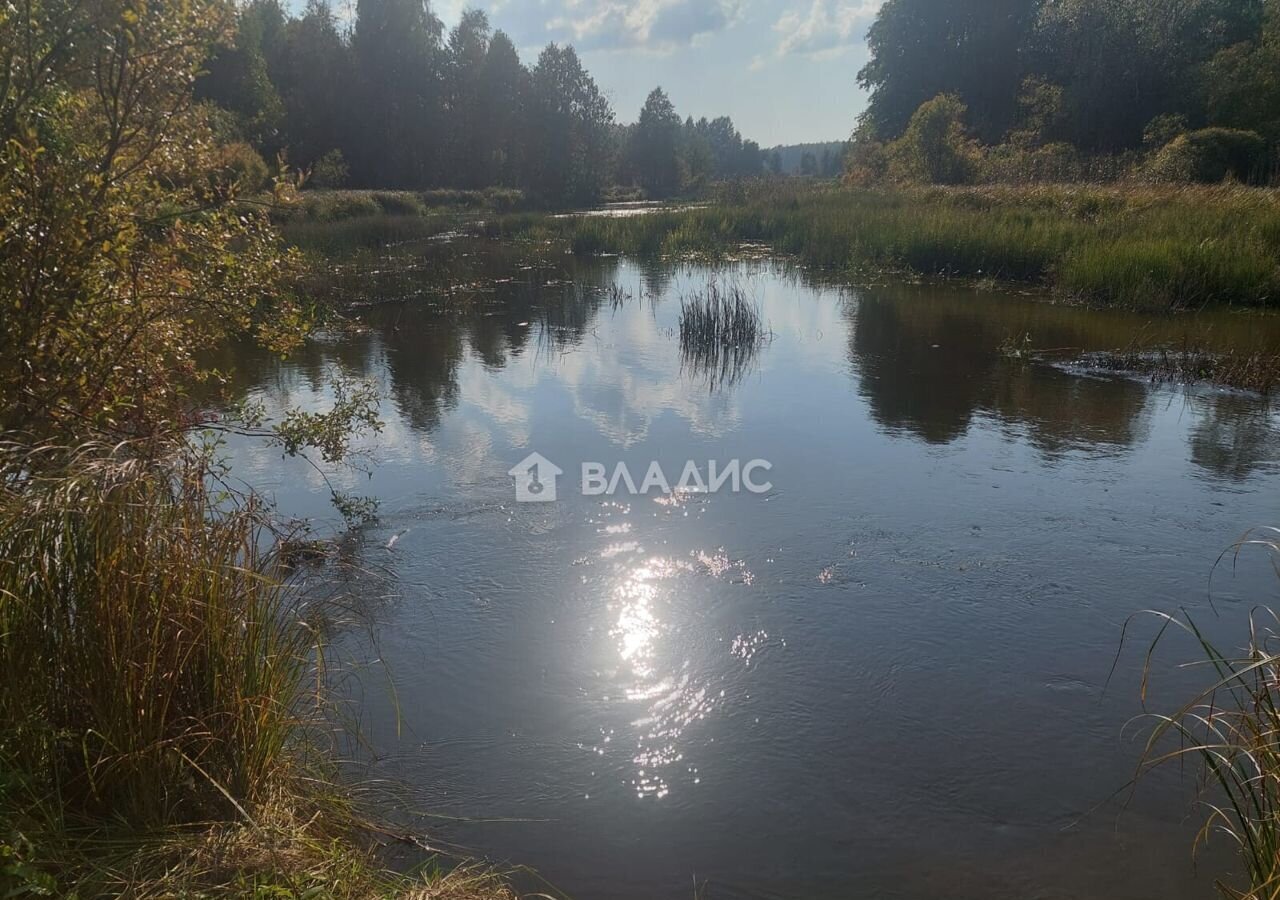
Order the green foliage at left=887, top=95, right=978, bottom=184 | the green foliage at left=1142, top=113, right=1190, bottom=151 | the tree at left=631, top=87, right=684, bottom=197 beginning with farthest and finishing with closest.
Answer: the tree at left=631, top=87, right=684, bottom=197
the green foliage at left=887, top=95, right=978, bottom=184
the green foliage at left=1142, top=113, right=1190, bottom=151

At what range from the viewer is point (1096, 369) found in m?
8.46

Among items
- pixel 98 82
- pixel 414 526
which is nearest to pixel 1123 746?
pixel 414 526

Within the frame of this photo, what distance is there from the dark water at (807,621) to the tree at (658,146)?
4913cm

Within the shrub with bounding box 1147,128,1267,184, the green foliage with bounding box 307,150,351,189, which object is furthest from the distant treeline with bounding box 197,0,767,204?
the shrub with bounding box 1147,128,1267,184

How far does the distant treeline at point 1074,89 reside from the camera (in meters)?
21.8

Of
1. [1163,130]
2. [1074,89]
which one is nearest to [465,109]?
[1074,89]

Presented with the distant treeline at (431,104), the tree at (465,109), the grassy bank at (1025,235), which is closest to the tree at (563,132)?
the distant treeline at (431,104)

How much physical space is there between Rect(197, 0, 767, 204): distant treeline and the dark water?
34702mm

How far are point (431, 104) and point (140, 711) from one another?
43.6 m

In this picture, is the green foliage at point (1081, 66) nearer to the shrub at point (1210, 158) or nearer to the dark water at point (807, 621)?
the shrub at point (1210, 158)

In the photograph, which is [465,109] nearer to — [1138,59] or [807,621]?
[1138,59]

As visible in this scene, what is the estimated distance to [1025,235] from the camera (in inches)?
545

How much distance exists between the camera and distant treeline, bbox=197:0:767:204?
3859 centimetres
